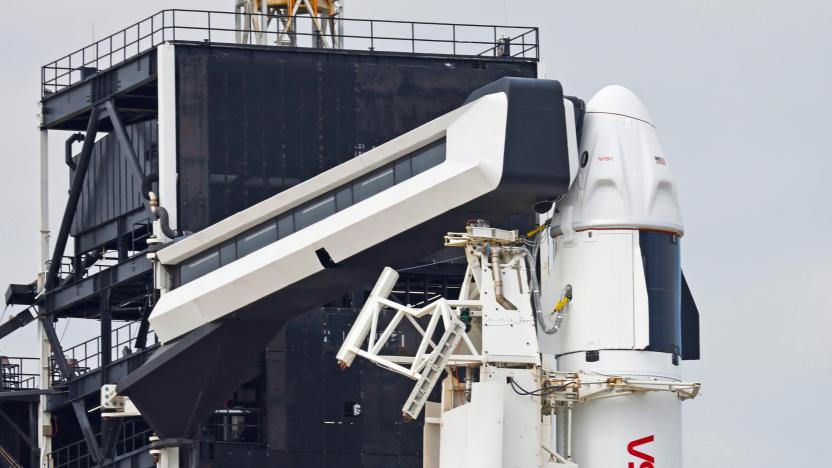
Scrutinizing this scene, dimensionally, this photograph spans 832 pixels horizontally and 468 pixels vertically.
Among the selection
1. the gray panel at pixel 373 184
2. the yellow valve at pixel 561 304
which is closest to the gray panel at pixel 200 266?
the gray panel at pixel 373 184

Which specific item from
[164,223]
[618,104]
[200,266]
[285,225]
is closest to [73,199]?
[164,223]

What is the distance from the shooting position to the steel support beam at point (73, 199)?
311 ft

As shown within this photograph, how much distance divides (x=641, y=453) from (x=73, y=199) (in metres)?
31.7

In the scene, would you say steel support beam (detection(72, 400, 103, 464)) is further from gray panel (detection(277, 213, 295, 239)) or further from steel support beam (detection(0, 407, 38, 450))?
gray panel (detection(277, 213, 295, 239))

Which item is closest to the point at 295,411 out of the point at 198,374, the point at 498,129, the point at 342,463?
the point at 342,463

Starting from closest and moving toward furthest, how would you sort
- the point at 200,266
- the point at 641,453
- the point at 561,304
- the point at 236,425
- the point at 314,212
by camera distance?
the point at 641,453 → the point at 561,304 → the point at 314,212 → the point at 200,266 → the point at 236,425

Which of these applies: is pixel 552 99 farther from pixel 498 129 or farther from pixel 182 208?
pixel 182 208

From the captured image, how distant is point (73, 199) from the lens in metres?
96.1

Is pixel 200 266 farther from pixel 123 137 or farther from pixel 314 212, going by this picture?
pixel 123 137

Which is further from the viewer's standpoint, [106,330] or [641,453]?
[106,330]

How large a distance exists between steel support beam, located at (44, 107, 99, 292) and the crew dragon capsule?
26472mm

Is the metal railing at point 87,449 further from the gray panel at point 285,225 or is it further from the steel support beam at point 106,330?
the gray panel at point 285,225

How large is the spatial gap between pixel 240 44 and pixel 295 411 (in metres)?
12.1

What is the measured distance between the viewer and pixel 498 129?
72000 millimetres
